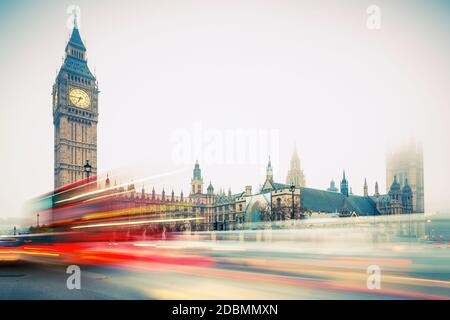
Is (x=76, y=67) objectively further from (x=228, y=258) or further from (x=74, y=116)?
(x=228, y=258)

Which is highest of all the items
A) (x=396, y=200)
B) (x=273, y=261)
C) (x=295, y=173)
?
(x=295, y=173)

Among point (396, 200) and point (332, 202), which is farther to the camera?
point (396, 200)

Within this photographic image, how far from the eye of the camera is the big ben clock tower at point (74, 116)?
266 feet

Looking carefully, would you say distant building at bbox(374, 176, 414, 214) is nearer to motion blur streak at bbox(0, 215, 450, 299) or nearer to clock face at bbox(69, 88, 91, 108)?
clock face at bbox(69, 88, 91, 108)

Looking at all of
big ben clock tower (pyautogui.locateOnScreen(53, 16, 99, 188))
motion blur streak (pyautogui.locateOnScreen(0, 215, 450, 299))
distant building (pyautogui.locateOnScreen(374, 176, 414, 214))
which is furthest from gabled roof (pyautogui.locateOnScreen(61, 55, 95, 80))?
distant building (pyautogui.locateOnScreen(374, 176, 414, 214))

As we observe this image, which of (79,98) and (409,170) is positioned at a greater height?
(79,98)

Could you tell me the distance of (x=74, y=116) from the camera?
276 feet

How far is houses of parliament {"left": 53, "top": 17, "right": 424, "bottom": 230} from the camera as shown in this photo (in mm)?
72875

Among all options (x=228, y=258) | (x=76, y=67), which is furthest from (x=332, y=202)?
(x=76, y=67)

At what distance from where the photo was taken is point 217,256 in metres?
12.4

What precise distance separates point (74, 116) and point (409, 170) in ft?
346
